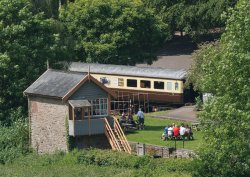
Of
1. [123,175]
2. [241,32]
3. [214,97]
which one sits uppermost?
[241,32]

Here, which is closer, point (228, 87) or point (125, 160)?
point (228, 87)

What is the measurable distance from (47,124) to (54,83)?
298cm

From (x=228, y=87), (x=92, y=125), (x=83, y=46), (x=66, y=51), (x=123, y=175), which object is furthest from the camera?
(x=83, y=46)

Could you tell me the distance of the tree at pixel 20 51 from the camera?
223 ft

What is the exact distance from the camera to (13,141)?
64938 mm

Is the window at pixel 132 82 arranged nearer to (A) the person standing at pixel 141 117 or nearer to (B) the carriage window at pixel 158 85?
(B) the carriage window at pixel 158 85

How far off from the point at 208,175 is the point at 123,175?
6642mm

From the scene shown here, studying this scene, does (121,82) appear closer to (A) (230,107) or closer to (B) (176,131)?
(B) (176,131)

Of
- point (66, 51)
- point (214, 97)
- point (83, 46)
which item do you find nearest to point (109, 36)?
point (83, 46)

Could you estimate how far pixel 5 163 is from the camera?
62625 millimetres

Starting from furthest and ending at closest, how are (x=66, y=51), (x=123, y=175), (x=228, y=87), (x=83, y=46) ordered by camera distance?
1. (x=83, y=46)
2. (x=66, y=51)
3. (x=123, y=175)
4. (x=228, y=87)

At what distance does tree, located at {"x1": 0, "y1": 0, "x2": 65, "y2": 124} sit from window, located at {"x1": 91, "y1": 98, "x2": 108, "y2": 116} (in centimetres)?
721

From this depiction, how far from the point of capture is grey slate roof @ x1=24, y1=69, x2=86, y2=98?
62.6 meters

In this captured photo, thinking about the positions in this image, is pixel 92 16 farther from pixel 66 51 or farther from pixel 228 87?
pixel 228 87
